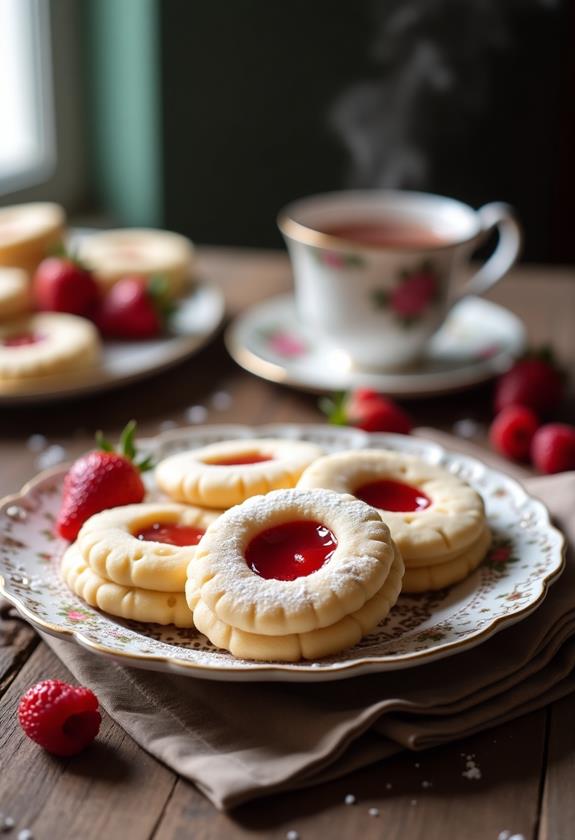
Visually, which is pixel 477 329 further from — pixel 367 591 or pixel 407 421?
pixel 367 591

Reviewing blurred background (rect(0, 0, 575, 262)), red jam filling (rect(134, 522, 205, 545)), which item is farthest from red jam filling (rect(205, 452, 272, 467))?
blurred background (rect(0, 0, 575, 262))

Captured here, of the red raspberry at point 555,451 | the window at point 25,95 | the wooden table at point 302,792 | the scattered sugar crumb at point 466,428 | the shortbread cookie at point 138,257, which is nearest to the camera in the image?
the wooden table at point 302,792

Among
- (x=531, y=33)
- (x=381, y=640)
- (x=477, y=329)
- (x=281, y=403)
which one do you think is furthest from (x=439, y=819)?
(x=531, y=33)

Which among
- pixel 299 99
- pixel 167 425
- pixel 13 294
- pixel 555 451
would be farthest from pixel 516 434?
pixel 299 99

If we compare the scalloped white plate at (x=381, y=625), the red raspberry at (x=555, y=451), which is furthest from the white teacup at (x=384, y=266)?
the scalloped white plate at (x=381, y=625)

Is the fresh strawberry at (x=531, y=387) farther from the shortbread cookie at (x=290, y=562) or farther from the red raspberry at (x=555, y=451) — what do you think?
the shortbread cookie at (x=290, y=562)
